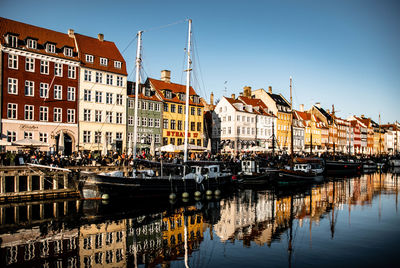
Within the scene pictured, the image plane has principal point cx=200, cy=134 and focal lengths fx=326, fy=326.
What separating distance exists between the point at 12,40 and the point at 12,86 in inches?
213

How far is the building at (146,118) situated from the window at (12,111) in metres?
15.4

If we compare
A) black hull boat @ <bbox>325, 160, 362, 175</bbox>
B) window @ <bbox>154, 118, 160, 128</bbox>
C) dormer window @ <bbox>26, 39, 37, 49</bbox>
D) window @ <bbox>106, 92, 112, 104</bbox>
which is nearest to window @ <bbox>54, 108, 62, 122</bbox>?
window @ <bbox>106, 92, 112, 104</bbox>

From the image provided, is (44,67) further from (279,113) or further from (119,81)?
(279,113)

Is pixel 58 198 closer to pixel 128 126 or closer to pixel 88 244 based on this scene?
pixel 88 244

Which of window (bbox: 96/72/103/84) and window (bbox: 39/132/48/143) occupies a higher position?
window (bbox: 96/72/103/84)

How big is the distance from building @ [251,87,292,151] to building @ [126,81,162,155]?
3405 cm

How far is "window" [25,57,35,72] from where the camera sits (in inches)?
1567

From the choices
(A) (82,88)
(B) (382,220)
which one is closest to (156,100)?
(A) (82,88)

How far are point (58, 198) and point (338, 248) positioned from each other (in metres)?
23.8

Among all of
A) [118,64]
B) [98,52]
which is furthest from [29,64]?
[118,64]

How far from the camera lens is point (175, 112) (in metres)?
57.0

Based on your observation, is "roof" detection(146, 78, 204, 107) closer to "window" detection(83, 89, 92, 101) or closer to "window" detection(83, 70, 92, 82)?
"window" detection(83, 70, 92, 82)

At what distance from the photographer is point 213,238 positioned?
18.7 metres

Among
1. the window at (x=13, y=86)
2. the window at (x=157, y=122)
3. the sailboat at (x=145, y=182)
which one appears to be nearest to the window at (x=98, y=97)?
the window at (x=157, y=122)
